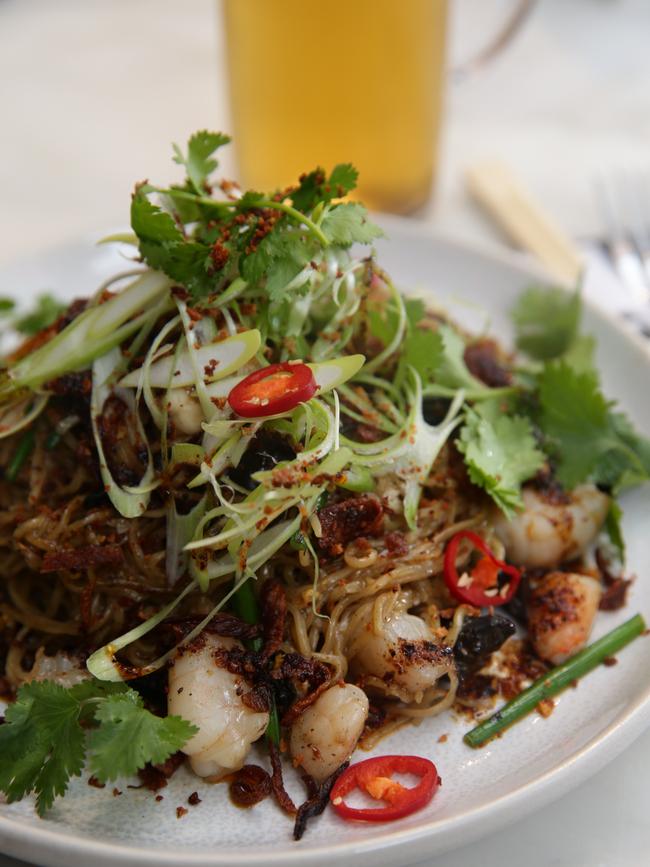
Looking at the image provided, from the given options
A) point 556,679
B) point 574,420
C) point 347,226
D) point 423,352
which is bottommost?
point 556,679

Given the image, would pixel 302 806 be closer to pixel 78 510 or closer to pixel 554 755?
pixel 554 755

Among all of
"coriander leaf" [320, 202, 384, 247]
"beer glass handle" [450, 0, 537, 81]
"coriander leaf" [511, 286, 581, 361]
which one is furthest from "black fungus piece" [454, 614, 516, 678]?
"beer glass handle" [450, 0, 537, 81]

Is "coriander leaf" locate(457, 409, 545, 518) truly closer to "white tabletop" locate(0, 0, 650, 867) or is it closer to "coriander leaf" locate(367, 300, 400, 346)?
"coriander leaf" locate(367, 300, 400, 346)

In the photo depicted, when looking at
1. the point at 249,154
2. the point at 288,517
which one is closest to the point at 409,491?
the point at 288,517

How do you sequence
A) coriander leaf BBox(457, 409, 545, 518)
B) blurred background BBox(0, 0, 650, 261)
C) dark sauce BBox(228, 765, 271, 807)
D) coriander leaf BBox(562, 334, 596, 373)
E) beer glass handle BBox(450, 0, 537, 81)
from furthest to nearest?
blurred background BBox(0, 0, 650, 261) → beer glass handle BBox(450, 0, 537, 81) → coriander leaf BBox(562, 334, 596, 373) → coriander leaf BBox(457, 409, 545, 518) → dark sauce BBox(228, 765, 271, 807)

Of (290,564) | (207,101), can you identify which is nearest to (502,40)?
(207,101)

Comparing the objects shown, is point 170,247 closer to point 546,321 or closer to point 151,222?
point 151,222
